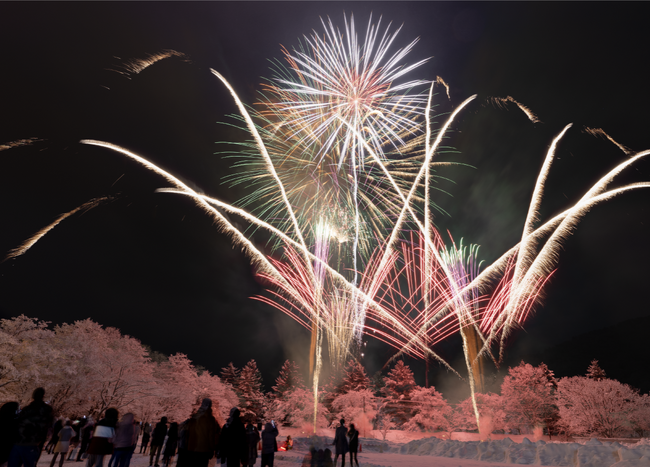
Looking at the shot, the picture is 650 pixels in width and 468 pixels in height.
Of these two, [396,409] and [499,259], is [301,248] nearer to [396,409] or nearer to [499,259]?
[499,259]

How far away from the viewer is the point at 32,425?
20.9 ft

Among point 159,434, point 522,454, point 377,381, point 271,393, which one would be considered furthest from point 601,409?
point 271,393

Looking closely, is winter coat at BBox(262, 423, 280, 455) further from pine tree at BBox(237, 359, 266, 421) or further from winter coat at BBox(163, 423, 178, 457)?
pine tree at BBox(237, 359, 266, 421)

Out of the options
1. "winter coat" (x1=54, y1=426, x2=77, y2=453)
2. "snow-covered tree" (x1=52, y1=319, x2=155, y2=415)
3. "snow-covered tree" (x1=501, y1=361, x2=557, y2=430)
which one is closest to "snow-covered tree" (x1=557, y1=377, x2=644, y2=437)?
"snow-covered tree" (x1=501, y1=361, x2=557, y2=430)

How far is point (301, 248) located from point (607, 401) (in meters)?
33.7

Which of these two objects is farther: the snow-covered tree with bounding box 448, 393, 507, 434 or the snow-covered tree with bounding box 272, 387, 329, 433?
the snow-covered tree with bounding box 272, 387, 329, 433

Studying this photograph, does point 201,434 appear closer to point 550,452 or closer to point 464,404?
point 550,452

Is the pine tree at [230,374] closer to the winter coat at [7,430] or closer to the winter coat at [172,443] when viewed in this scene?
the winter coat at [172,443]

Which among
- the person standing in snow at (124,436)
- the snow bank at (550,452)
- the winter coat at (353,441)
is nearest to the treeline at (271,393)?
the person standing in snow at (124,436)

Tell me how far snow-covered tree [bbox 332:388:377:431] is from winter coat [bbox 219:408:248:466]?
45.3 m

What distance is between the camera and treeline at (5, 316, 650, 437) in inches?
955

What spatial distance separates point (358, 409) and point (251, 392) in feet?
86.1

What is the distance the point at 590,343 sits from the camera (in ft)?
297

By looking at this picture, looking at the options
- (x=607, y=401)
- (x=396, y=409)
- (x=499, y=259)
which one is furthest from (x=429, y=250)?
(x=396, y=409)
